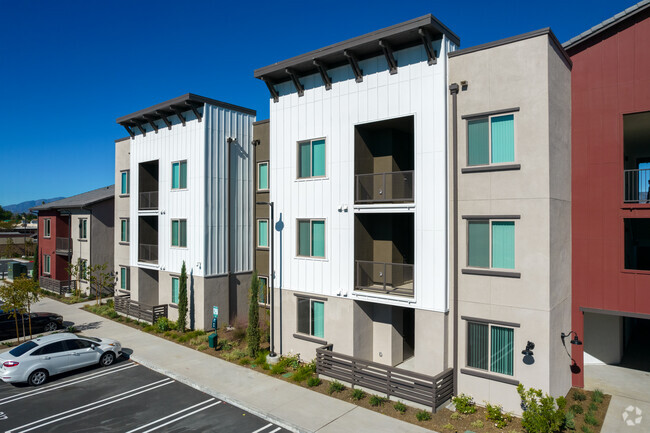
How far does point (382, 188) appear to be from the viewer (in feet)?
50.7

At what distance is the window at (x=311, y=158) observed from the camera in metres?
16.8

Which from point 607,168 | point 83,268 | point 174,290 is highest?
point 607,168

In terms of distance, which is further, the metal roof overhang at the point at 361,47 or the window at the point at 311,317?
the window at the point at 311,317

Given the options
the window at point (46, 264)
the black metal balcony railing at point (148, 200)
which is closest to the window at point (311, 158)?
the black metal balcony railing at point (148, 200)

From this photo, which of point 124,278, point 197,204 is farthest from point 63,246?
point 197,204

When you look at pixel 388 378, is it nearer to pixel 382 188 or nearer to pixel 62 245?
pixel 382 188

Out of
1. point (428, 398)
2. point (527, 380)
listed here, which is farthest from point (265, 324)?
point (527, 380)

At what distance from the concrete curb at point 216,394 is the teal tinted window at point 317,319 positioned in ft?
14.1

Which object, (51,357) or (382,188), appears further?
(51,357)

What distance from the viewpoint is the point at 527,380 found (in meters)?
12.2

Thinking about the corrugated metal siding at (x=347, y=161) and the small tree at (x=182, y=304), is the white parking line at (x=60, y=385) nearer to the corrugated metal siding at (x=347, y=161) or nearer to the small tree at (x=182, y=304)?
the small tree at (x=182, y=304)

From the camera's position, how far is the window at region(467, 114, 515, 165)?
1266 centimetres

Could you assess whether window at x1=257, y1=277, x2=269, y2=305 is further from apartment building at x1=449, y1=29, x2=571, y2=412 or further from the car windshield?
apartment building at x1=449, y1=29, x2=571, y2=412

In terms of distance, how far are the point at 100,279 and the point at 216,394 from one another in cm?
1997
